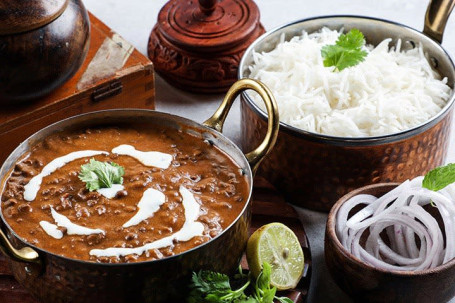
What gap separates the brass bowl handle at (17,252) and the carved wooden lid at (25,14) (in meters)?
0.82

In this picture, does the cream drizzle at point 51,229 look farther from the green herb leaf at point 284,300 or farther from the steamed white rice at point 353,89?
the steamed white rice at point 353,89

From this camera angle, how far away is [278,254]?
2.32m

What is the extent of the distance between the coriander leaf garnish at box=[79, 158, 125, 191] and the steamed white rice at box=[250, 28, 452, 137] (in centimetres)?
73

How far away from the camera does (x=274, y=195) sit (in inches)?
106

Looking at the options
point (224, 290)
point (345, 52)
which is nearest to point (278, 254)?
point (224, 290)

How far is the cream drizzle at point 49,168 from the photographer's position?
224cm

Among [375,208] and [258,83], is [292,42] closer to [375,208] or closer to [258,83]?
[258,83]

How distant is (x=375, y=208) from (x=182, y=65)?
1.19 metres

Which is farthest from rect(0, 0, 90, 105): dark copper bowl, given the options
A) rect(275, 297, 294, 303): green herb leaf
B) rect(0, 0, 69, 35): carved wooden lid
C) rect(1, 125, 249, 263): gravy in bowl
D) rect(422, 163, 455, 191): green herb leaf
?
rect(422, 163, 455, 191): green herb leaf

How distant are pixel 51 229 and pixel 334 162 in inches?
38.5

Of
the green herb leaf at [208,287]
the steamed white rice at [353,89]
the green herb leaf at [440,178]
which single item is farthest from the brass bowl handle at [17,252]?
the green herb leaf at [440,178]

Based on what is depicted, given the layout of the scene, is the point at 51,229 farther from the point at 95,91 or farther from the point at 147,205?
the point at 95,91

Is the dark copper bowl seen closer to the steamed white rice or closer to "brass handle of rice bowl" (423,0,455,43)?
the steamed white rice

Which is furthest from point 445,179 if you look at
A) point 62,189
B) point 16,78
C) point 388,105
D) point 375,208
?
point 16,78
